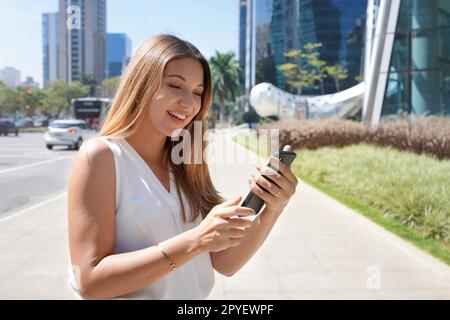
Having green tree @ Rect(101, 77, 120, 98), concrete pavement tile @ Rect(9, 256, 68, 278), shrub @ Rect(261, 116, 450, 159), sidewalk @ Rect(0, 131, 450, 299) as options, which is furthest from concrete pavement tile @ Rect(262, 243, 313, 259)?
shrub @ Rect(261, 116, 450, 159)

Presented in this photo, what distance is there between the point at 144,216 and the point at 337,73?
1838 inches

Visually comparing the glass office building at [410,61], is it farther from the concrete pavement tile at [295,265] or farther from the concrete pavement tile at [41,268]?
the concrete pavement tile at [41,268]

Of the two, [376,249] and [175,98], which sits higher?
[175,98]

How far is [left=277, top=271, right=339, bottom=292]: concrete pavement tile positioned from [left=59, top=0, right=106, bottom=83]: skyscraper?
3509 mm

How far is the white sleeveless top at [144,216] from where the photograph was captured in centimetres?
121

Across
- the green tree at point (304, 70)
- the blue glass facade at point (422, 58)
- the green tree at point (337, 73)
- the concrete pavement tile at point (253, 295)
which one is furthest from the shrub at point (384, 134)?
the green tree at point (337, 73)

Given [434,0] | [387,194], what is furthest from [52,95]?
[387,194]

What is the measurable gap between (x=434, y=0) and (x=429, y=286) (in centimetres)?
1656

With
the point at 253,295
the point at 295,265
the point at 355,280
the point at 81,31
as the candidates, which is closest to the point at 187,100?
the point at 253,295

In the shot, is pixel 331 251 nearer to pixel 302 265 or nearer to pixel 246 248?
pixel 302 265

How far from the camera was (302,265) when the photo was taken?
4.84m

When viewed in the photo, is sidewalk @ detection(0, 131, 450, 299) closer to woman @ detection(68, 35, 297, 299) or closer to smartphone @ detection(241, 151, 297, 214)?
woman @ detection(68, 35, 297, 299)

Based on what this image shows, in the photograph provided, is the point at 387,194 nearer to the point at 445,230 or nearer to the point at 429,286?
the point at 445,230

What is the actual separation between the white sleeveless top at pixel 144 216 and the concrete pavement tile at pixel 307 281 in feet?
9.85
